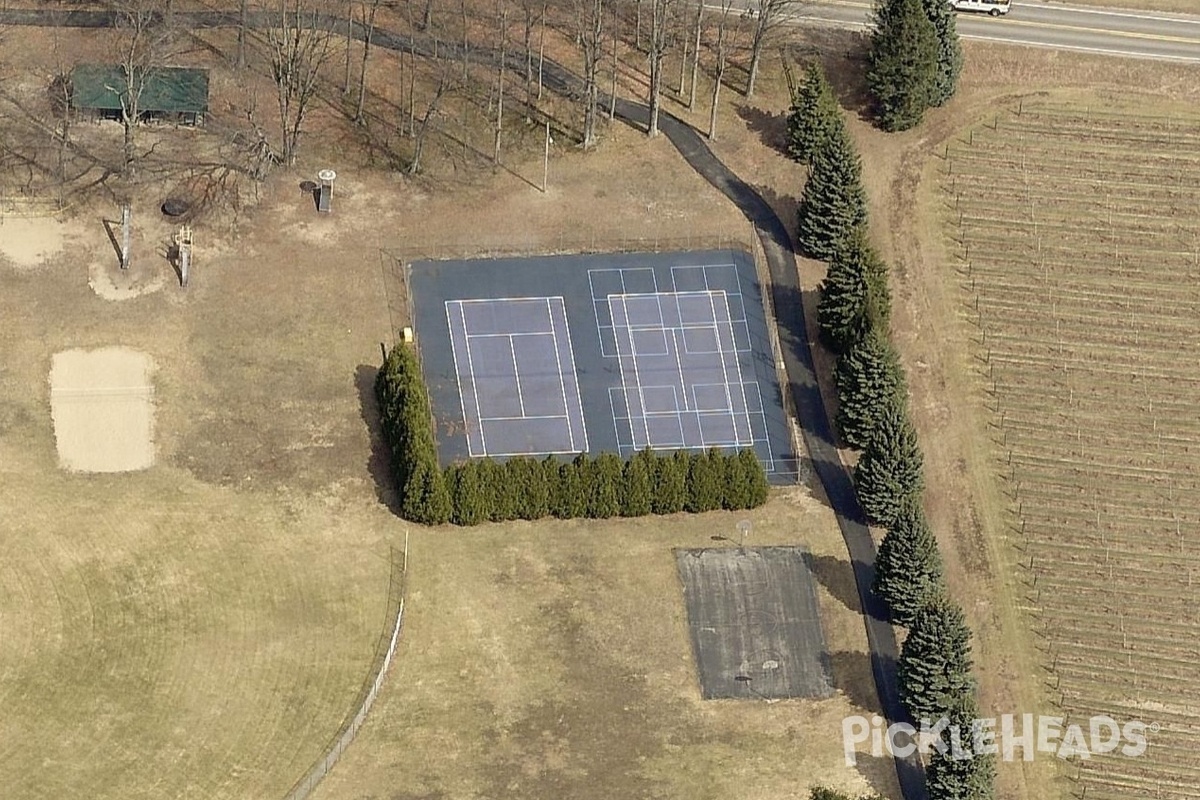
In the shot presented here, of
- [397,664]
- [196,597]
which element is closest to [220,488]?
[196,597]

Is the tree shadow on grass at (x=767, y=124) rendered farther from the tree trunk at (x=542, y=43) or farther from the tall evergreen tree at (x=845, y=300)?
the tree trunk at (x=542, y=43)

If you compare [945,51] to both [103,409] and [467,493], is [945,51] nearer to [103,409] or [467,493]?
[467,493]

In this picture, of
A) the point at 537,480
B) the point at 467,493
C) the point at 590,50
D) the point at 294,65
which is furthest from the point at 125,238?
the point at 590,50

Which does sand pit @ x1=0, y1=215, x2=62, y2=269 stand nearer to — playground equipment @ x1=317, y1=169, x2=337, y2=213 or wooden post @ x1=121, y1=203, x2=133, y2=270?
wooden post @ x1=121, y1=203, x2=133, y2=270

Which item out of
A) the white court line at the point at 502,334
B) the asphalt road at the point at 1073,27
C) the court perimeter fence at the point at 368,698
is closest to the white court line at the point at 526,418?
the white court line at the point at 502,334

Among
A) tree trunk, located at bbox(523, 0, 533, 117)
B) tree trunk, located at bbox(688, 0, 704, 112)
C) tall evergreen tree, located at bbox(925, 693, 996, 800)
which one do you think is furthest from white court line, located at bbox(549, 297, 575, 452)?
tall evergreen tree, located at bbox(925, 693, 996, 800)
